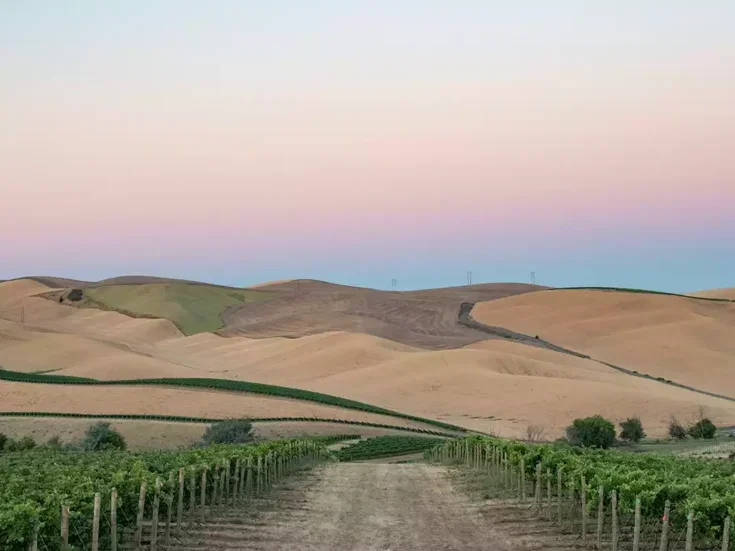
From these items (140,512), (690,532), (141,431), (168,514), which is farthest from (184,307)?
(690,532)

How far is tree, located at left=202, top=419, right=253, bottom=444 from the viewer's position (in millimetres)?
57688

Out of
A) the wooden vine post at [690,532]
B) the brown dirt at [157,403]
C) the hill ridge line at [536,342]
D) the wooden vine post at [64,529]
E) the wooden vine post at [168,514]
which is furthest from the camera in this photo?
the hill ridge line at [536,342]

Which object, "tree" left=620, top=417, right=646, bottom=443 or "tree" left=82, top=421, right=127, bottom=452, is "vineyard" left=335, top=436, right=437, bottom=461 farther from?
"tree" left=620, top=417, right=646, bottom=443

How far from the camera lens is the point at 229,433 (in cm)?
5872

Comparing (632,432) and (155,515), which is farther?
(632,432)

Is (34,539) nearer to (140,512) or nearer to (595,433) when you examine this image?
(140,512)

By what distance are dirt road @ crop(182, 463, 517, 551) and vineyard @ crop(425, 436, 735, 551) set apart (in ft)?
6.82

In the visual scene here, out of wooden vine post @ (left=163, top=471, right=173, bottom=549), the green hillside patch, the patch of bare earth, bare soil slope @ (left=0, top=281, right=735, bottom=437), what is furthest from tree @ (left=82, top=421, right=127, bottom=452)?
the green hillside patch

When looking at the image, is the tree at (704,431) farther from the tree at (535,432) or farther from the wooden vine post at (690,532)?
the wooden vine post at (690,532)

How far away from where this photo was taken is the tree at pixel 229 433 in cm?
5769

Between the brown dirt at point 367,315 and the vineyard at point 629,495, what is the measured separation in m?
101

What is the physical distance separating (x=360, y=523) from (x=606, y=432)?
4556 centimetres

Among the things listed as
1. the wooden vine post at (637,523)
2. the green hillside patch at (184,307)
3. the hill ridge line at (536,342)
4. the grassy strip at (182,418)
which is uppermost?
the green hillside patch at (184,307)

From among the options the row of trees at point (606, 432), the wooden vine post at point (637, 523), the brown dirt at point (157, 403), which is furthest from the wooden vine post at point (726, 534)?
the brown dirt at point (157, 403)
